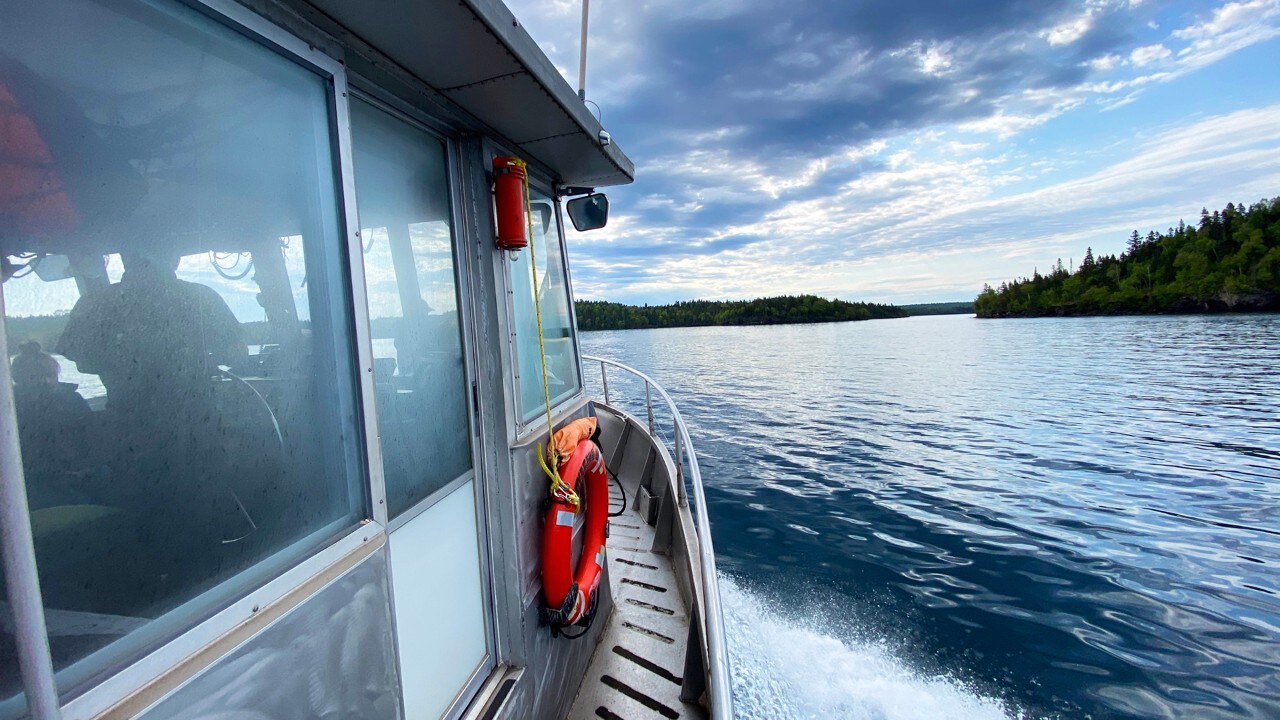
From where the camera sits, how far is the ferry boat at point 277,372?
2.74 feet

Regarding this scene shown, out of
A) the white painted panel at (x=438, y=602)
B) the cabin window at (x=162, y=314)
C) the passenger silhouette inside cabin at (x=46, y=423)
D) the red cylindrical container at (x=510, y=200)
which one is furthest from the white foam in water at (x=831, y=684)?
the passenger silhouette inside cabin at (x=46, y=423)

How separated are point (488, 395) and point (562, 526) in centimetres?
→ 72

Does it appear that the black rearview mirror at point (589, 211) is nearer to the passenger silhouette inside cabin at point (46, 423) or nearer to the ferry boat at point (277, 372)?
the ferry boat at point (277, 372)

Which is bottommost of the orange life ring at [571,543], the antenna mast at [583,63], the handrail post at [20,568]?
the orange life ring at [571,543]

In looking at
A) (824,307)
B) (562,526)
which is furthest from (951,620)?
(824,307)

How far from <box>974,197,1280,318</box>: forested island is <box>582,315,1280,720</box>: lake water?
76458 millimetres

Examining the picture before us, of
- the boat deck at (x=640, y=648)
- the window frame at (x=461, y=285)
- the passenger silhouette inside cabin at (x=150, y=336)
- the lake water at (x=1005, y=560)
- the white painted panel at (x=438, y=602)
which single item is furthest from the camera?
the lake water at (x=1005, y=560)

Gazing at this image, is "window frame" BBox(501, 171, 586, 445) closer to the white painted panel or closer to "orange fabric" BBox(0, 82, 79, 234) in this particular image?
the white painted panel

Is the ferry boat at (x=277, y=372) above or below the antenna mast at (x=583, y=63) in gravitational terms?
below

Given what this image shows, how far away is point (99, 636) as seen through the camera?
871 millimetres

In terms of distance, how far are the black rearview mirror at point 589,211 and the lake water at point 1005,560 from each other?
11.2 ft

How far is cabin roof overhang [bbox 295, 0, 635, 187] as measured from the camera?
4.72 feet

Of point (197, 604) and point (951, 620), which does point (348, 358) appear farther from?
point (951, 620)

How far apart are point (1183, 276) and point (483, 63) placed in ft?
345
